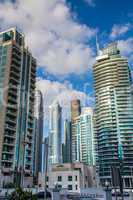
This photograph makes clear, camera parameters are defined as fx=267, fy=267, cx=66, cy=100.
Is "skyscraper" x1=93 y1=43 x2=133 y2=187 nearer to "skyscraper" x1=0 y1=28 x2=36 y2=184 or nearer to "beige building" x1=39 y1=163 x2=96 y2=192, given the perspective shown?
"beige building" x1=39 y1=163 x2=96 y2=192

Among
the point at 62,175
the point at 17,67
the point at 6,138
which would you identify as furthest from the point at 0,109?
the point at 62,175

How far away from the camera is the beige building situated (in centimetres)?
10411

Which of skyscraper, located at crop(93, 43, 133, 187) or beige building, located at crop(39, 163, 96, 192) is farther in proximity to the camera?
skyscraper, located at crop(93, 43, 133, 187)

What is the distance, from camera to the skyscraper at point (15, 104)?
8800 centimetres

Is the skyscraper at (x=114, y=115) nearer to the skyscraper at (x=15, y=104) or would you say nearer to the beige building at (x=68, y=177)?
the beige building at (x=68, y=177)

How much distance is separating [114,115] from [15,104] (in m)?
78.2

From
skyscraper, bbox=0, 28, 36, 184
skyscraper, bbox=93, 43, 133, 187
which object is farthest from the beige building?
skyscraper, bbox=93, 43, 133, 187

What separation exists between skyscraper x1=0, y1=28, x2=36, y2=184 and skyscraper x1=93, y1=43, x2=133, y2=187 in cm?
6577

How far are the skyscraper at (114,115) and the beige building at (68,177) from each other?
3753 centimetres

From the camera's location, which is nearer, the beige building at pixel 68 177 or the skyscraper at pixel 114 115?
the beige building at pixel 68 177

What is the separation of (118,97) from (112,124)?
1689cm

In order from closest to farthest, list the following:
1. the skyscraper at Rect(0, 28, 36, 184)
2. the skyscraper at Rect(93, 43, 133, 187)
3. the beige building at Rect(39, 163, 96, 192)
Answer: the skyscraper at Rect(0, 28, 36, 184), the beige building at Rect(39, 163, 96, 192), the skyscraper at Rect(93, 43, 133, 187)

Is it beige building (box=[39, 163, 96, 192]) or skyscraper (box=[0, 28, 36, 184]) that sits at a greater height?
skyscraper (box=[0, 28, 36, 184])

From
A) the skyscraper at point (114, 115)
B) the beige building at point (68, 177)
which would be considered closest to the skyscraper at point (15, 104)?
the beige building at point (68, 177)
